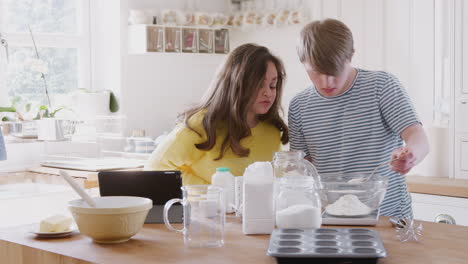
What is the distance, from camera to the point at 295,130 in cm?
236

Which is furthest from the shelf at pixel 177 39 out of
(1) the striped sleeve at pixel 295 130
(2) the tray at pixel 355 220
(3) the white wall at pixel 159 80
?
(2) the tray at pixel 355 220

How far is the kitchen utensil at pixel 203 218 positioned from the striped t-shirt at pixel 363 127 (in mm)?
747

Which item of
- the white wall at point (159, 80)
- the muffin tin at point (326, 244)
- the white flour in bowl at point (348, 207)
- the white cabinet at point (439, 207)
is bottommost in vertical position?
the white cabinet at point (439, 207)

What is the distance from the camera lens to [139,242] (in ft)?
5.54

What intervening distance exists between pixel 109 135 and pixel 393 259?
2882mm

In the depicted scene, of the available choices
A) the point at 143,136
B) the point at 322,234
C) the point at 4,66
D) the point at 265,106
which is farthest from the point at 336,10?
the point at 322,234

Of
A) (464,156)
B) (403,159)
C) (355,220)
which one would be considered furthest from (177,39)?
(355,220)

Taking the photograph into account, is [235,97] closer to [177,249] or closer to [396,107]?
[396,107]

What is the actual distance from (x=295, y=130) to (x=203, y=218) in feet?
2.74

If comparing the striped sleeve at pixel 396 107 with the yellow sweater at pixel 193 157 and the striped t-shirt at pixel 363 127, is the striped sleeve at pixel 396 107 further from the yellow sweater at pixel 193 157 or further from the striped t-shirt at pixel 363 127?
the yellow sweater at pixel 193 157

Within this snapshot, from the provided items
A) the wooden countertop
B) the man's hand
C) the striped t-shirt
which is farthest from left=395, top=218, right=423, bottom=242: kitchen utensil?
the wooden countertop

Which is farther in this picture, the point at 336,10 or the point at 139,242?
the point at 336,10

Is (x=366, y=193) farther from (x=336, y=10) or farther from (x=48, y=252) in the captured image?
(x=336, y=10)

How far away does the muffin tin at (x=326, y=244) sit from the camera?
1393mm
